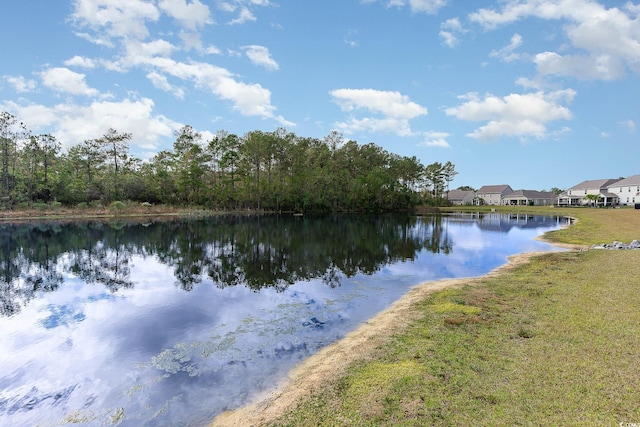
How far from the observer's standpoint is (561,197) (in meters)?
94.7

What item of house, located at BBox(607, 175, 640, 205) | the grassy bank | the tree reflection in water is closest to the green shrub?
the tree reflection in water

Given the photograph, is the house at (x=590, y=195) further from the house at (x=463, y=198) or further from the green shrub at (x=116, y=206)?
the green shrub at (x=116, y=206)

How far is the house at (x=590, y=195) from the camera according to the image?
8256cm

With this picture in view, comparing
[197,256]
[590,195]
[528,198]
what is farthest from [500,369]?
[528,198]

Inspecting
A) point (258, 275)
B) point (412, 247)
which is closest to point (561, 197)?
point (412, 247)

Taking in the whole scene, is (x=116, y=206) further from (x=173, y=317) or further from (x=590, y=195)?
(x=590, y=195)

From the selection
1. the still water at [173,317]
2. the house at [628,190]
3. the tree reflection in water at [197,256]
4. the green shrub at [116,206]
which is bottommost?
the still water at [173,317]

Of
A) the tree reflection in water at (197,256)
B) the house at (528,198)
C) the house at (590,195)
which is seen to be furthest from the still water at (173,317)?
the house at (528,198)

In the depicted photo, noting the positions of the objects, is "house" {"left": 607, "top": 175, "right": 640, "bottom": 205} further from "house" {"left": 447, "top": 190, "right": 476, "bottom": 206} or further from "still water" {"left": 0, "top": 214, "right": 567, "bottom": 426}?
"still water" {"left": 0, "top": 214, "right": 567, "bottom": 426}

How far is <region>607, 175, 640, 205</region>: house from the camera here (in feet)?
250

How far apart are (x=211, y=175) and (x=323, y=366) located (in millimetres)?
68566

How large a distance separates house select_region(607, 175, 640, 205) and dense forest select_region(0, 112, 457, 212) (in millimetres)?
51646

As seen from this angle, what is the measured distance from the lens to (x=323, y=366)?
717cm

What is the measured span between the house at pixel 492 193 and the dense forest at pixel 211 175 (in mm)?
41882
